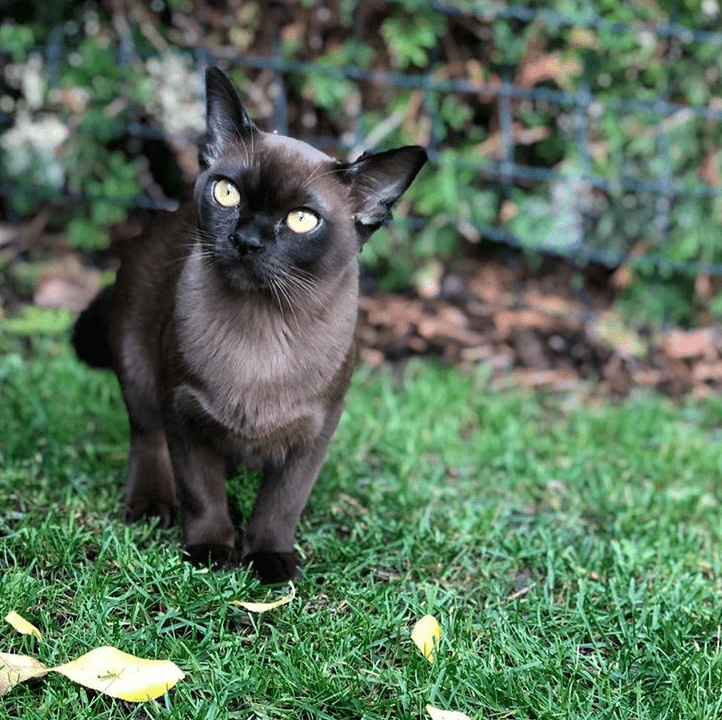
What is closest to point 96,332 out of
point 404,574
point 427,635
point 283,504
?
point 283,504

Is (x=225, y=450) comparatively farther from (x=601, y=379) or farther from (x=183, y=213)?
(x=601, y=379)

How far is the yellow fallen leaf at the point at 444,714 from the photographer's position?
1964 millimetres

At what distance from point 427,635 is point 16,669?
842 millimetres

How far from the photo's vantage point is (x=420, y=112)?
15.5 feet

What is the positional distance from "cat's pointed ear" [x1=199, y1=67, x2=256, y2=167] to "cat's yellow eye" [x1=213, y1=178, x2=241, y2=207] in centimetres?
13

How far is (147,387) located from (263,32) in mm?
2492

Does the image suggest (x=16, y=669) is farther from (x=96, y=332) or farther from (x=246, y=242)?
(x=96, y=332)

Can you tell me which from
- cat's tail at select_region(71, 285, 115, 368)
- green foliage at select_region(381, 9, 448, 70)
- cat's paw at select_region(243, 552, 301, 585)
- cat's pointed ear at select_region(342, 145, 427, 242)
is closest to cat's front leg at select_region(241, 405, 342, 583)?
cat's paw at select_region(243, 552, 301, 585)

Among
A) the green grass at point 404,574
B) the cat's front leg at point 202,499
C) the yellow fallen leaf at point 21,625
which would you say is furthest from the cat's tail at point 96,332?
the yellow fallen leaf at point 21,625

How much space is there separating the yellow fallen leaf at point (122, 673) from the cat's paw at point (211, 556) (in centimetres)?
44

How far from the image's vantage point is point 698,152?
4777 mm

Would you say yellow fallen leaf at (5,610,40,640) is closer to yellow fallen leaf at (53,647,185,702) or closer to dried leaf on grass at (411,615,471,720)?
yellow fallen leaf at (53,647,185,702)

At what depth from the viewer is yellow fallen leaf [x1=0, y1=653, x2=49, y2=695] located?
195 cm

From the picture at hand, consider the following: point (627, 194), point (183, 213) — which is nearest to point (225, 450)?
point (183, 213)
